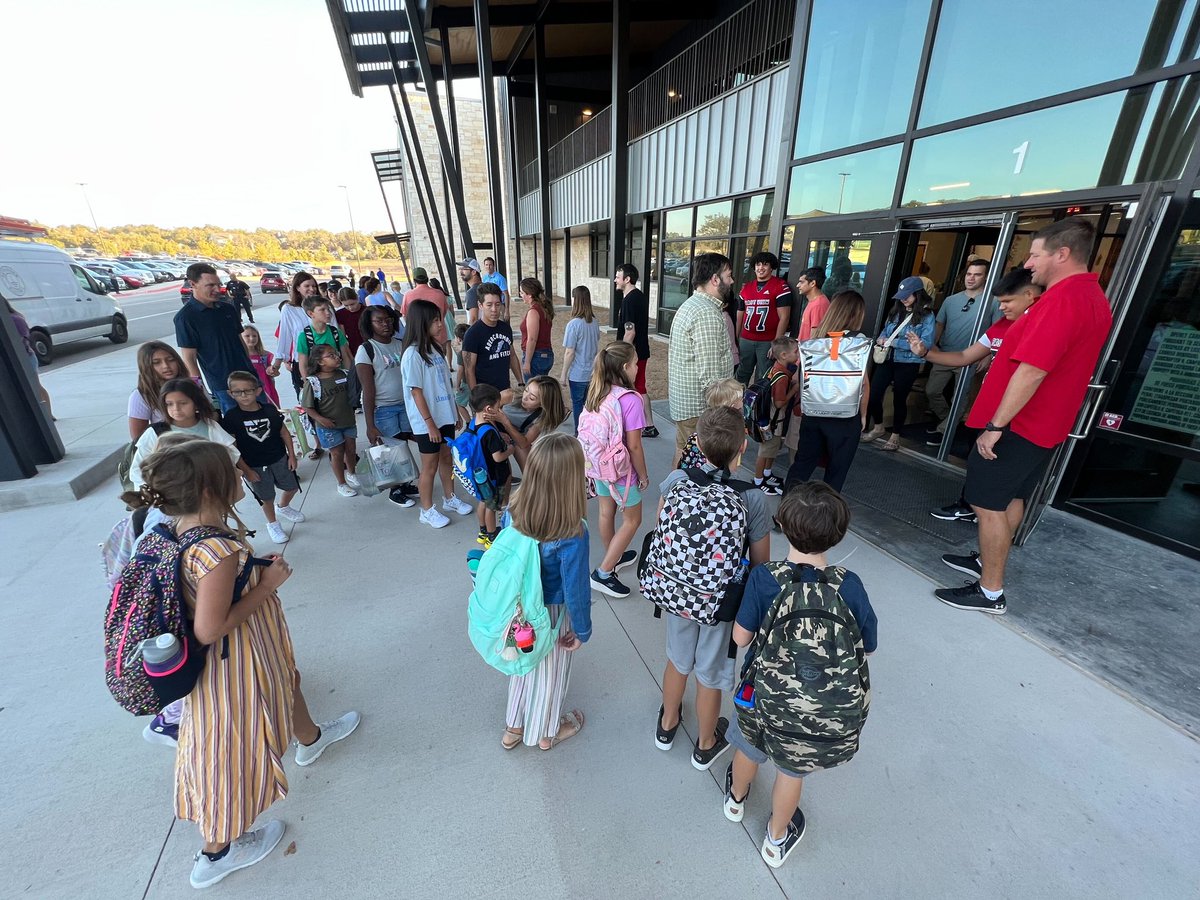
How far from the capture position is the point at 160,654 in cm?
133

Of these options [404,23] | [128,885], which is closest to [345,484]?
[128,885]

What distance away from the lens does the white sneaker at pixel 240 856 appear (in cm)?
168

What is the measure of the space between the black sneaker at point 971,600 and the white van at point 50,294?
614 inches

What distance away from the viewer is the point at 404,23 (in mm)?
13688

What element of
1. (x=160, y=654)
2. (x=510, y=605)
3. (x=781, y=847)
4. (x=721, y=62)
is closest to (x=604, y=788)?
(x=781, y=847)

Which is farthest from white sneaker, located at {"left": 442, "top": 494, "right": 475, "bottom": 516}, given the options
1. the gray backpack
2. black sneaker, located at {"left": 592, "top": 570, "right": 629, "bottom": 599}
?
the gray backpack

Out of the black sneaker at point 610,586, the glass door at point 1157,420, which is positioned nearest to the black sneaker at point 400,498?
the black sneaker at point 610,586

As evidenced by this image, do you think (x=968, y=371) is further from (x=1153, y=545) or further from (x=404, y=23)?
(x=404, y=23)

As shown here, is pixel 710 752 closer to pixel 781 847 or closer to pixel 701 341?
pixel 781 847

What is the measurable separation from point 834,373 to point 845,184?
362cm

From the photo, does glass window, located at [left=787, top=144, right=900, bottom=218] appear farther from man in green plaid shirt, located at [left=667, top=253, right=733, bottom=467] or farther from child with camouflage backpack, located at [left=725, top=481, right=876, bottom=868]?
child with camouflage backpack, located at [left=725, top=481, right=876, bottom=868]

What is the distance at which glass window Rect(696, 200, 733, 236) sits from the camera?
9094mm

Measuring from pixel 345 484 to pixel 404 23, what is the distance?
15.4m

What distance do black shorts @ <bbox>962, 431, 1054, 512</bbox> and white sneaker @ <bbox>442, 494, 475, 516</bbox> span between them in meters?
3.68
